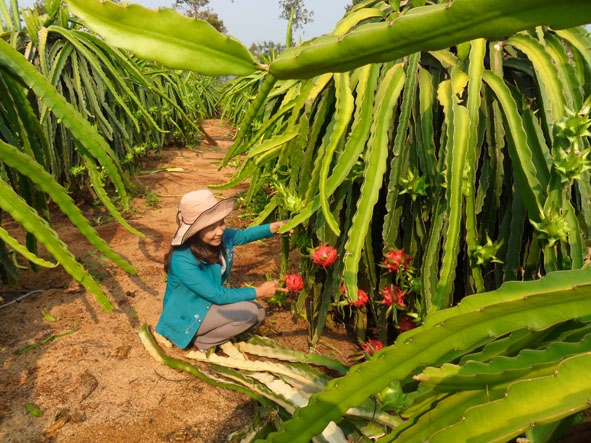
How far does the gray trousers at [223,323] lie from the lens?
6.41ft

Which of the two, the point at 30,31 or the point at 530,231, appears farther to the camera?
the point at 30,31

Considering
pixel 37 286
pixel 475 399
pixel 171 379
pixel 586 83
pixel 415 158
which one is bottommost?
pixel 171 379

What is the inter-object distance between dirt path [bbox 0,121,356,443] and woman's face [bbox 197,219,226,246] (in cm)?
53

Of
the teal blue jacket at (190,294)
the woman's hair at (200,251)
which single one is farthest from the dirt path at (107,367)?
the woman's hair at (200,251)

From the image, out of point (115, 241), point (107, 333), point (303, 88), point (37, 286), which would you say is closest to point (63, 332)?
point (107, 333)

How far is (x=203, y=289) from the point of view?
74.1 inches

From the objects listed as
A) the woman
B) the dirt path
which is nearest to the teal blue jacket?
the woman

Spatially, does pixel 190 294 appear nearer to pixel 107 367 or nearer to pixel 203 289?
pixel 203 289

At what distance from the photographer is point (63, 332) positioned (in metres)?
1.99

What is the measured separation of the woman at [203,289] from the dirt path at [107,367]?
19 cm

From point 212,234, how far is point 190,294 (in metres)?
0.30

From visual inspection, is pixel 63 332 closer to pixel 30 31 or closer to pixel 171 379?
pixel 171 379

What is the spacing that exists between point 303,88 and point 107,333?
139 cm

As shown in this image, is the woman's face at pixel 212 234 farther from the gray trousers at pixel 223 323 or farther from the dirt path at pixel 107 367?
the dirt path at pixel 107 367
